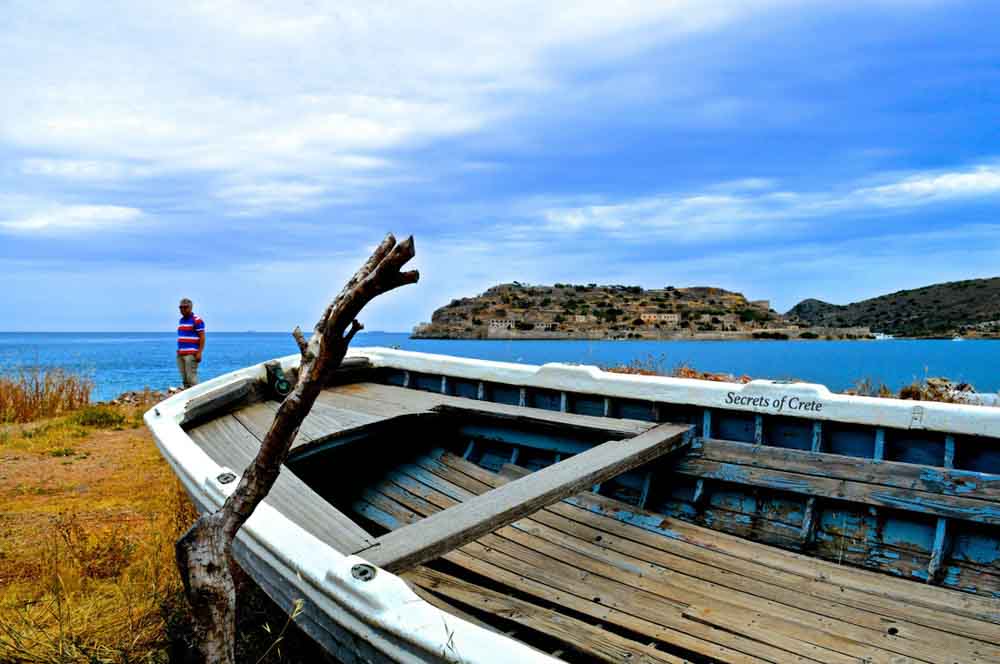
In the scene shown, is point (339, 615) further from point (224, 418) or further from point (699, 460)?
point (224, 418)

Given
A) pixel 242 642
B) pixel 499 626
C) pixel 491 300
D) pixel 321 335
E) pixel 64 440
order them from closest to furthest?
pixel 321 335
pixel 499 626
pixel 242 642
pixel 64 440
pixel 491 300

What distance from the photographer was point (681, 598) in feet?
10.9

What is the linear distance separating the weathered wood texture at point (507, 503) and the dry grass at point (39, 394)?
11.8m

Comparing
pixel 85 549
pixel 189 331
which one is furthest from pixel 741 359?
pixel 85 549

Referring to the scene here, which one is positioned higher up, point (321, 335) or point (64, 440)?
point (321, 335)

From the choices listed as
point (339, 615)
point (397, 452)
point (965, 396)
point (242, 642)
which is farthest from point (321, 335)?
point (965, 396)

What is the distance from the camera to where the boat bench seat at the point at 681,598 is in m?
2.90

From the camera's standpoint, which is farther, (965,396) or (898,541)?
(965,396)

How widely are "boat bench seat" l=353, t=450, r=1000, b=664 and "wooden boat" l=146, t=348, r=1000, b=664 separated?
0.5 inches

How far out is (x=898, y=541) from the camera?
371 centimetres

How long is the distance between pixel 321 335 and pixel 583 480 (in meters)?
1.88

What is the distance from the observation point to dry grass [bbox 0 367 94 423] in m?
12.0

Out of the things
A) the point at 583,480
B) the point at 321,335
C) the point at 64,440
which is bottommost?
the point at 64,440

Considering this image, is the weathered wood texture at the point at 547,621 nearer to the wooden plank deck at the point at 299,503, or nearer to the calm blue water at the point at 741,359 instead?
the wooden plank deck at the point at 299,503
